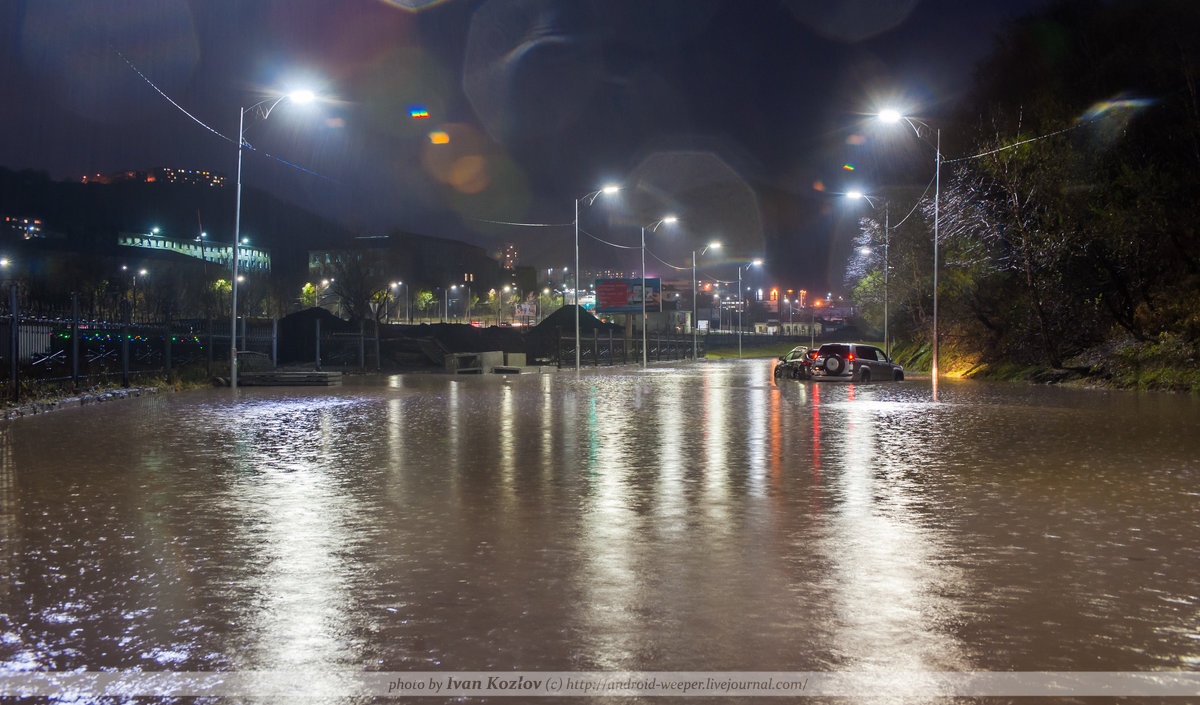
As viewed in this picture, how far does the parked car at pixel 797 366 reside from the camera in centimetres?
4059

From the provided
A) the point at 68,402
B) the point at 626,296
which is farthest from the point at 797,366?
the point at 626,296

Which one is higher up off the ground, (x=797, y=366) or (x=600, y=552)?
(x=797, y=366)

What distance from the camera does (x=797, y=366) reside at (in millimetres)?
42375

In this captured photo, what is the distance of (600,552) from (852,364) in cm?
3294

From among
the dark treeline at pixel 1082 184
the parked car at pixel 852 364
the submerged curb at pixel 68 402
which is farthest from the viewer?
the parked car at pixel 852 364

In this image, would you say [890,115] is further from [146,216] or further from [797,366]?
[146,216]

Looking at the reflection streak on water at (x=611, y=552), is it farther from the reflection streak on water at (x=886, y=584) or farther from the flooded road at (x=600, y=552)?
the reflection streak on water at (x=886, y=584)

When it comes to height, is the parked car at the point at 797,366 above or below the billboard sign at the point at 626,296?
below

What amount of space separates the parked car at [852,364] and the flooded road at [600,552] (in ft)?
72.3

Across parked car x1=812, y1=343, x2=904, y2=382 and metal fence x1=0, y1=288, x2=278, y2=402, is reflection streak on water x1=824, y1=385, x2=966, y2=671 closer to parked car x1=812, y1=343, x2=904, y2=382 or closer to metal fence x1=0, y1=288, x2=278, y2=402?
metal fence x1=0, y1=288, x2=278, y2=402

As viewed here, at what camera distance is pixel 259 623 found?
597 centimetres

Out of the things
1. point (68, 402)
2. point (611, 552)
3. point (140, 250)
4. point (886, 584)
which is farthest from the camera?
point (140, 250)

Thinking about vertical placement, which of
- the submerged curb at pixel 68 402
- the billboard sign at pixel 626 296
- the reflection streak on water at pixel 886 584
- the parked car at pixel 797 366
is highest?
the billboard sign at pixel 626 296

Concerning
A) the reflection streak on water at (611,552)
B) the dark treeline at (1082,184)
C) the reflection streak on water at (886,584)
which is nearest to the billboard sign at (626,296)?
the dark treeline at (1082,184)
